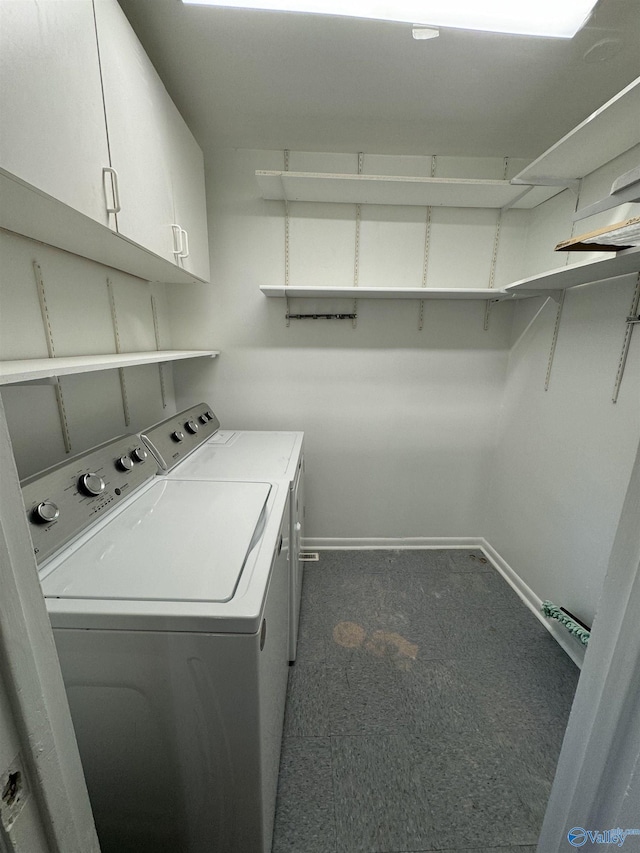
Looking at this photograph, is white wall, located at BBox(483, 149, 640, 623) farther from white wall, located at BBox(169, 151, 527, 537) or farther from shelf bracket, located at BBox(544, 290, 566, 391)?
white wall, located at BBox(169, 151, 527, 537)

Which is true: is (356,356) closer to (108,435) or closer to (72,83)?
(108,435)

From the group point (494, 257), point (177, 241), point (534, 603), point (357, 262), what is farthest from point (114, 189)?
point (534, 603)

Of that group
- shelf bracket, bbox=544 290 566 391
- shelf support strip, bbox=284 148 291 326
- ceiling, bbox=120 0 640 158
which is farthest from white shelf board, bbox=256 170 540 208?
shelf bracket, bbox=544 290 566 391

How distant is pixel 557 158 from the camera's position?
1.47 metres

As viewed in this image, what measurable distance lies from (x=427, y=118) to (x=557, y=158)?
0.64m

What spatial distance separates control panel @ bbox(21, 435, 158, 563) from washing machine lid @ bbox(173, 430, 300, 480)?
0.21 metres

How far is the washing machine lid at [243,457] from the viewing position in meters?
1.47

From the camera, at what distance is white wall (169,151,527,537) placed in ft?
6.73

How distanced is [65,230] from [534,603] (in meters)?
2.83

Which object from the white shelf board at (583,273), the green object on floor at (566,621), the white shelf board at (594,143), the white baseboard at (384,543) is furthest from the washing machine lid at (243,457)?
the white shelf board at (594,143)

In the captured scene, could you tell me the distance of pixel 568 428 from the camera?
1.77 meters

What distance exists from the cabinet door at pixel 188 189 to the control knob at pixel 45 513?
113 cm

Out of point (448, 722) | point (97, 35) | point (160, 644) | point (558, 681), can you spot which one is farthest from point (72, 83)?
point (558, 681)

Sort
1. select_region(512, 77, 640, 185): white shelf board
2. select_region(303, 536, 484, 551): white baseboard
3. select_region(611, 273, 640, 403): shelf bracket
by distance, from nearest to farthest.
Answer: select_region(512, 77, 640, 185): white shelf board < select_region(611, 273, 640, 403): shelf bracket < select_region(303, 536, 484, 551): white baseboard
